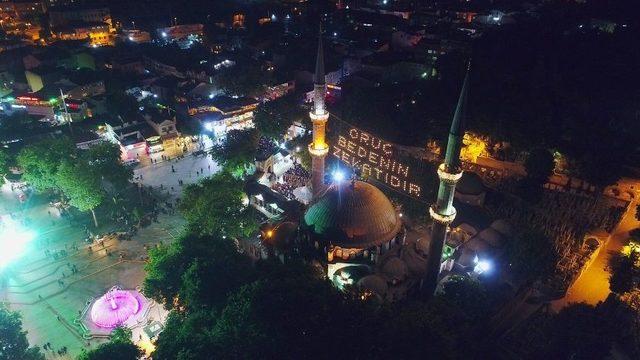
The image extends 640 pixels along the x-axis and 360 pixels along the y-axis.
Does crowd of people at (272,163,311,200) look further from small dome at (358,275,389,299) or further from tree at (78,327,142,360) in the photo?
tree at (78,327,142,360)

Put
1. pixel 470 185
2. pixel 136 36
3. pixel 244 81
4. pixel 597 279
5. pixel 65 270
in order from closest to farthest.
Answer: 1. pixel 597 279
2. pixel 65 270
3. pixel 470 185
4. pixel 244 81
5. pixel 136 36

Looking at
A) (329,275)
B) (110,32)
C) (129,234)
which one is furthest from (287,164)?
(110,32)

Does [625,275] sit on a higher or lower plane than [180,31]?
higher

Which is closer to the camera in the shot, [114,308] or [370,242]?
[370,242]

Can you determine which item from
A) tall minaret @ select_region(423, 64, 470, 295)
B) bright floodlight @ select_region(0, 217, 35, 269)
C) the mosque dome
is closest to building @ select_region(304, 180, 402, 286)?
the mosque dome

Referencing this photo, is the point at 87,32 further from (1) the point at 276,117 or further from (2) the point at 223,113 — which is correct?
(1) the point at 276,117

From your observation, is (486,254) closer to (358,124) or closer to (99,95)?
(358,124)

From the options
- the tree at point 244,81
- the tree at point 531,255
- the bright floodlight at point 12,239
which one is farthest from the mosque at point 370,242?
the tree at point 244,81

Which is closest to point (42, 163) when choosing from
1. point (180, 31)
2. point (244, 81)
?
point (244, 81)
